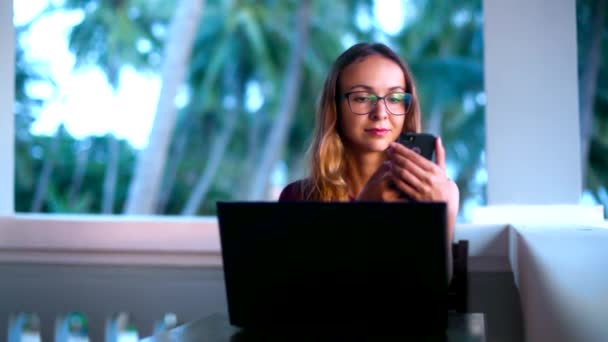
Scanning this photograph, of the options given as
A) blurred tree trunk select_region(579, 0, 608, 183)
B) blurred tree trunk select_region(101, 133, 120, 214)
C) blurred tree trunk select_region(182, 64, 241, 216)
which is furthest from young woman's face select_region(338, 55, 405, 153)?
blurred tree trunk select_region(101, 133, 120, 214)

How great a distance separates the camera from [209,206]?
24.2 m

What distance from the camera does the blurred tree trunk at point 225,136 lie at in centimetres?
2378

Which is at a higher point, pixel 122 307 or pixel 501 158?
pixel 501 158

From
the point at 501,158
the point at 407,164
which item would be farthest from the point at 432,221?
the point at 501,158

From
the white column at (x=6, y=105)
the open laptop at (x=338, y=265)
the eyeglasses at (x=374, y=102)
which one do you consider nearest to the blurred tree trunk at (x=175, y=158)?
the white column at (x=6, y=105)

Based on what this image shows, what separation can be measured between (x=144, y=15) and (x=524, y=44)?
2185 cm

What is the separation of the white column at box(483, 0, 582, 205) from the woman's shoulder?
64 cm

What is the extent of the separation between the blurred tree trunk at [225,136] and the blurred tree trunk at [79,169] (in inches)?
128

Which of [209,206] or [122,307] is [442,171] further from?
[209,206]

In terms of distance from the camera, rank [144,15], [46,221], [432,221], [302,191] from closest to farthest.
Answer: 1. [432,221]
2. [302,191]
3. [46,221]
4. [144,15]

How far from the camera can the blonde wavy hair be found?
75.0 inches

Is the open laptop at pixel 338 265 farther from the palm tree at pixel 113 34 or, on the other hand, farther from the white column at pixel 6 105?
the palm tree at pixel 113 34

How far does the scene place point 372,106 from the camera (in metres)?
1.83

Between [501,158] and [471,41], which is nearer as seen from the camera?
[501,158]
